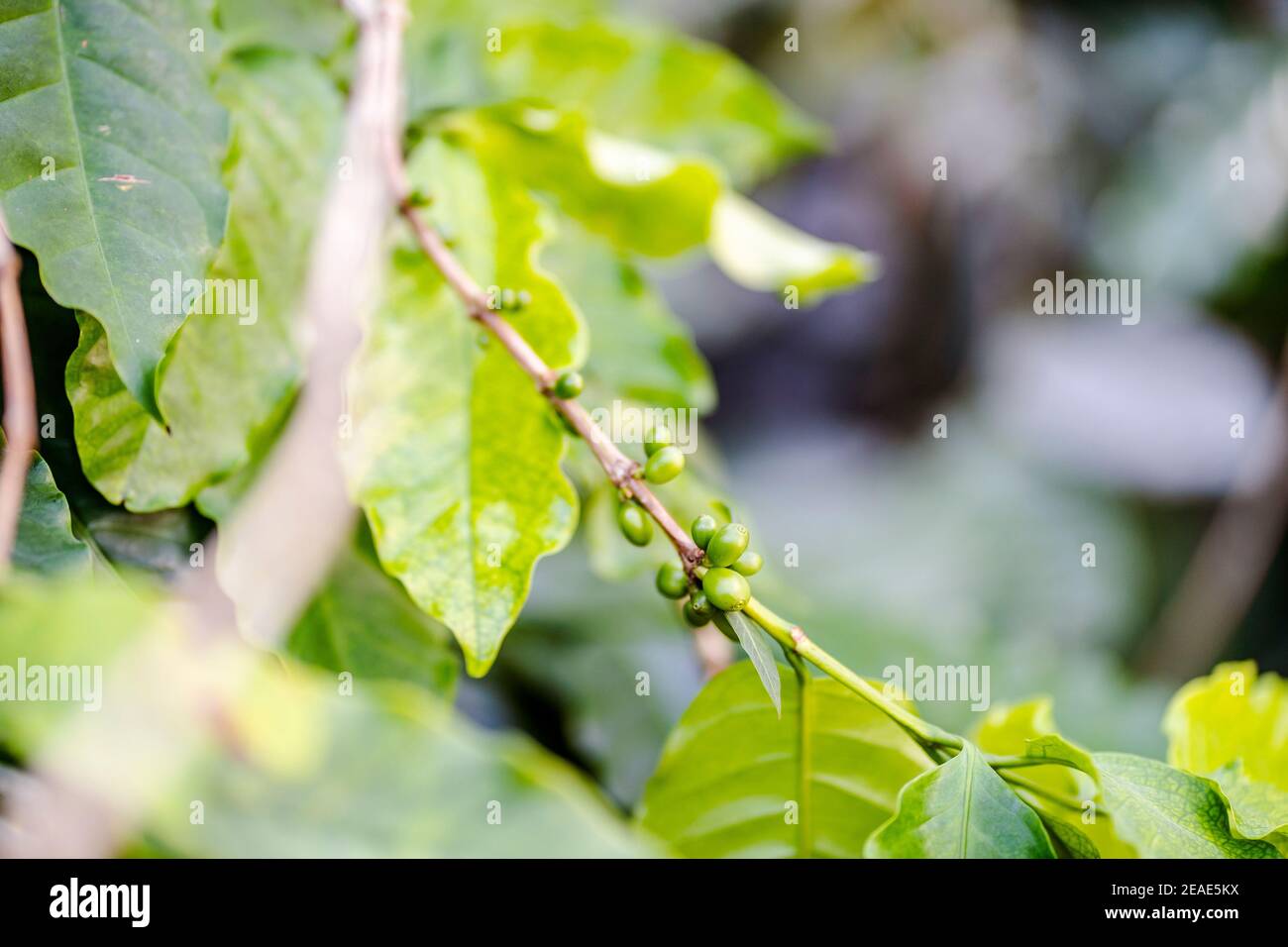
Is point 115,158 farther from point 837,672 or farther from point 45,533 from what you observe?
point 837,672

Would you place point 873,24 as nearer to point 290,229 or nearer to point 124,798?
point 290,229

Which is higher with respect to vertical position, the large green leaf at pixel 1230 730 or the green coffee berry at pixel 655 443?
the green coffee berry at pixel 655 443

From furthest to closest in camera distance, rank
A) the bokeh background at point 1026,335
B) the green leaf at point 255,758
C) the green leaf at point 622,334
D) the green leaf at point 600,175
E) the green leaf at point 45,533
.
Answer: the bokeh background at point 1026,335 → the green leaf at point 622,334 → the green leaf at point 600,175 → the green leaf at point 45,533 → the green leaf at point 255,758

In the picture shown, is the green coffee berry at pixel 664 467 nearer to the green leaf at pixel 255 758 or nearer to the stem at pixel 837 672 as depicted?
the stem at pixel 837 672

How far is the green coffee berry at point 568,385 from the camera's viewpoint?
0.51 m

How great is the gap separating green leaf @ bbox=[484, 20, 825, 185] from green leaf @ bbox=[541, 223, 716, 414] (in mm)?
176

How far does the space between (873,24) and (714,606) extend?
6.31 ft

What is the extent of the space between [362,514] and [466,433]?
111 millimetres

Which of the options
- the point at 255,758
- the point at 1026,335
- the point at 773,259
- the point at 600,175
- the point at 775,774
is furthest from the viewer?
the point at 1026,335

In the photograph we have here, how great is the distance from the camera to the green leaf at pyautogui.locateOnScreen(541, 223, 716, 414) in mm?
782

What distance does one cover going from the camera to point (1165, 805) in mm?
469

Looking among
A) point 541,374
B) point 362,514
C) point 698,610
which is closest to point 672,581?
point 698,610

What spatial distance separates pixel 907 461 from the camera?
1.98 meters

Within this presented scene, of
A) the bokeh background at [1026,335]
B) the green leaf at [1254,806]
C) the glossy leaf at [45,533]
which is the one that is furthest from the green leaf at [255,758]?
the bokeh background at [1026,335]
